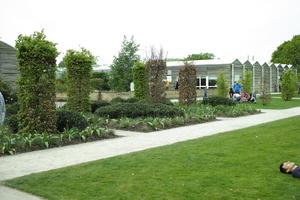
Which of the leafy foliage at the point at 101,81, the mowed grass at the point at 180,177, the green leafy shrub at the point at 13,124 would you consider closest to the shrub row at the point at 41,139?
the green leafy shrub at the point at 13,124

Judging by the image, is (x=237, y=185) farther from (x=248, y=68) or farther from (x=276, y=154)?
(x=248, y=68)

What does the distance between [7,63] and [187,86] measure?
1082 centimetres

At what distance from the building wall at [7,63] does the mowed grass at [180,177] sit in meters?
15.5

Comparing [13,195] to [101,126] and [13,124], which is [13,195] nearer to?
[13,124]

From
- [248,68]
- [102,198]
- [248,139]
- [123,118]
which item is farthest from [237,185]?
[248,68]

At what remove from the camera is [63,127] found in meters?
10.8

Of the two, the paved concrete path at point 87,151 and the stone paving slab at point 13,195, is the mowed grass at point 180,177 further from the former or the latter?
the paved concrete path at point 87,151

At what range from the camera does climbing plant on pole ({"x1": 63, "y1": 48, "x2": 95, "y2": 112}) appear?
15.3 metres

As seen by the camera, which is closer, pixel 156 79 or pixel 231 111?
pixel 231 111

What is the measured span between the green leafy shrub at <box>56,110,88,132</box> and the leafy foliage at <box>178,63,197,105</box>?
1040cm

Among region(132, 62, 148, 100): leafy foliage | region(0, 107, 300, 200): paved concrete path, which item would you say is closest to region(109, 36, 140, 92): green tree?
region(132, 62, 148, 100): leafy foliage

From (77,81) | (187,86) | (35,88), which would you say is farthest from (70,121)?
(187,86)

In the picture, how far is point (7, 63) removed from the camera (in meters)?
20.9

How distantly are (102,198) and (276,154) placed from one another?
4.25m
